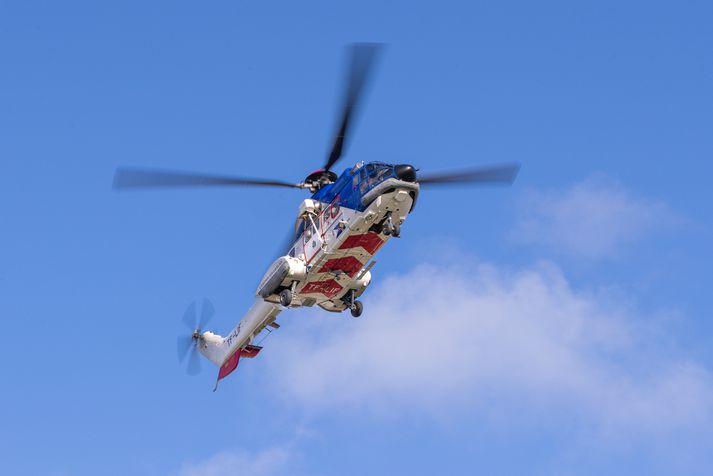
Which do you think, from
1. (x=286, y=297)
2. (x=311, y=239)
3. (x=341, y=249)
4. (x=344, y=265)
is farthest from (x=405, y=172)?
(x=286, y=297)

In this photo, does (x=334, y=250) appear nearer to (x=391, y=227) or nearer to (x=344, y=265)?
(x=344, y=265)

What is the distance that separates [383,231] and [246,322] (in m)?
10.3

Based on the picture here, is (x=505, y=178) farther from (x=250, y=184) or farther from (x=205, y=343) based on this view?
(x=205, y=343)

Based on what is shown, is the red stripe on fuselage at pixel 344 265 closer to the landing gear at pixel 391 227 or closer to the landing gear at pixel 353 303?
the landing gear at pixel 353 303

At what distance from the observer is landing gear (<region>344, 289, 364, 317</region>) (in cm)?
4859

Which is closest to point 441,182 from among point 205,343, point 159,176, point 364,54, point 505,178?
point 505,178

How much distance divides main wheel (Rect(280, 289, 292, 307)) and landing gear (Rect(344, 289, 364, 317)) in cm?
282

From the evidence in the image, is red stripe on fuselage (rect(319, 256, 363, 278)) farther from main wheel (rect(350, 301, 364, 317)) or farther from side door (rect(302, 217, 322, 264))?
main wheel (rect(350, 301, 364, 317))

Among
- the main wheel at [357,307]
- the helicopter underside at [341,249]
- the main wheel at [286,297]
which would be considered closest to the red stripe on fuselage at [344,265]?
the helicopter underside at [341,249]

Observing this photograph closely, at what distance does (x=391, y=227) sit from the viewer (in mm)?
43938

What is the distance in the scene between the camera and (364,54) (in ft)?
144

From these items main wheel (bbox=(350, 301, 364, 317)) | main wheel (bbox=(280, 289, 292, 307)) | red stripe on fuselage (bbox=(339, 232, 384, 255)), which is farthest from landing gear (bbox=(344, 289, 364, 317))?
red stripe on fuselage (bbox=(339, 232, 384, 255))

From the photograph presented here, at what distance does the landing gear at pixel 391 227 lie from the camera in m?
43.8

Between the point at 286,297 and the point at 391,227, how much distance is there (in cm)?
589
